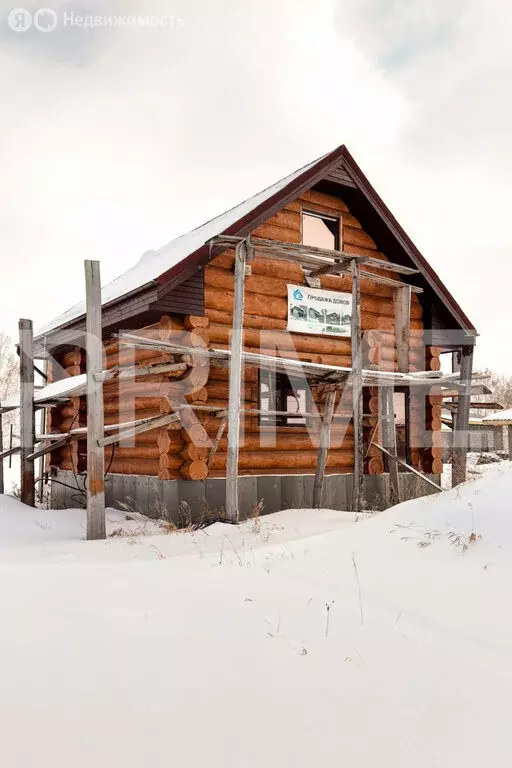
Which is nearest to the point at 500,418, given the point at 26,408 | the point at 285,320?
the point at 285,320

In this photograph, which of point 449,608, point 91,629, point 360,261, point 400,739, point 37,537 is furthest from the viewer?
point 360,261

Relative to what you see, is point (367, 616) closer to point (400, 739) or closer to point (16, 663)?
point (400, 739)

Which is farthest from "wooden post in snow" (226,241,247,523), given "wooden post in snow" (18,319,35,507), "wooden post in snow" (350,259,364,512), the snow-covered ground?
"wooden post in snow" (18,319,35,507)

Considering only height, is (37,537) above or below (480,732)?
below

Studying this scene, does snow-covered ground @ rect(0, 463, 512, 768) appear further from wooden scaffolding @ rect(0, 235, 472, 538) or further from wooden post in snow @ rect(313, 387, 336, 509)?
wooden post in snow @ rect(313, 387, 336, 509)

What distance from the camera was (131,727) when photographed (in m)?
2.63

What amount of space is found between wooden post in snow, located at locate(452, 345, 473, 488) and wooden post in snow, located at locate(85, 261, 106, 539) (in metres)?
7.79

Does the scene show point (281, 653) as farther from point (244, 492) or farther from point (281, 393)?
point (281, 393)

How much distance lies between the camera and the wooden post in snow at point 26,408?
37.2ft

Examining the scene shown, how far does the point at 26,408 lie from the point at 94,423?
138 inches

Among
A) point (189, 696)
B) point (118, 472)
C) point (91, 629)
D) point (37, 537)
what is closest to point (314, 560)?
point (91, 629)

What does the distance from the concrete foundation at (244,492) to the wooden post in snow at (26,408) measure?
2.21 ft

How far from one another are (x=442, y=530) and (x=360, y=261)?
6.69 meters

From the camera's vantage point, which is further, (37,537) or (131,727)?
(37,537)
